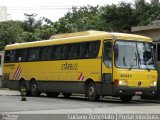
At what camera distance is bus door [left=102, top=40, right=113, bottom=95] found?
76.0 ft

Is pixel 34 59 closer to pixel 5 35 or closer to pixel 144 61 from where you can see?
pixel 144 61

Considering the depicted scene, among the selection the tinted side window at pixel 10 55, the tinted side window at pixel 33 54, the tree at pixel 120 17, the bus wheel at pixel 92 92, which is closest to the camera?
the bus wheel at pixel 92 92

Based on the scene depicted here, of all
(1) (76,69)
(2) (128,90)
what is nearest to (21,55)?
(1) (76,69)

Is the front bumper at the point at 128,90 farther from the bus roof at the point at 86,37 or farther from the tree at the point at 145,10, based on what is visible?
the tree at the point at 145,10

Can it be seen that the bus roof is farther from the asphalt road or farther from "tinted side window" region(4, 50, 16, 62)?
the asphalt road

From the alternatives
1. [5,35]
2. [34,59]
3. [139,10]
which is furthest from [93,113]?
[5,35]

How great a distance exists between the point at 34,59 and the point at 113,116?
48.0ft

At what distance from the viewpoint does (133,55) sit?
23344 mm

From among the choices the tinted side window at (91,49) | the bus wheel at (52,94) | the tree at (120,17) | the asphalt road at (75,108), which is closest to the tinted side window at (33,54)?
the bus wheel at (52,94)

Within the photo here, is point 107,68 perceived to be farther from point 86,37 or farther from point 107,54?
point 86,37

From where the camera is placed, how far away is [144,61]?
23719mm

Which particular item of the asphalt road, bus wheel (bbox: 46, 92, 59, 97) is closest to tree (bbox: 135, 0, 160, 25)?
bus wheel (bbox: 46, 92, 59, 97)

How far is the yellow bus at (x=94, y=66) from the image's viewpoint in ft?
75.5

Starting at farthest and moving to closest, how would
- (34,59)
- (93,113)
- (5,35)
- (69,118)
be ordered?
(5,35) → (34,59) → (93,113) → (69,118)
